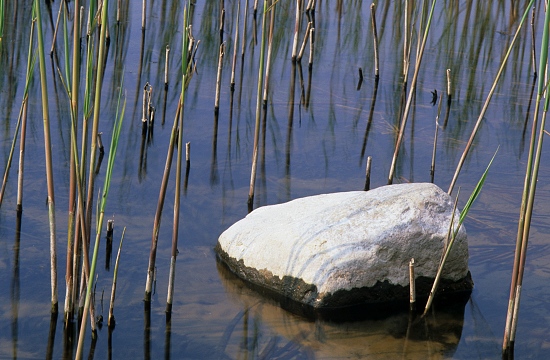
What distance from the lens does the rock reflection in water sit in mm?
3807

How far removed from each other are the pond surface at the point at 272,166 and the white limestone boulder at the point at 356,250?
156 mm

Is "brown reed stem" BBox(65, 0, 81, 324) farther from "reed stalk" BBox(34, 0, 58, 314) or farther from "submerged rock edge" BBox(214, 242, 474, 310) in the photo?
"submerged rock edge" BBox(214, 242, 474, 310)

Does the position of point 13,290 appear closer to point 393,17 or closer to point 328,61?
point 328,61

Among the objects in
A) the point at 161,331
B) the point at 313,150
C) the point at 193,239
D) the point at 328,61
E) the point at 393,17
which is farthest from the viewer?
the point at 393,17

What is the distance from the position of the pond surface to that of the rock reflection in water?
11 millimetres

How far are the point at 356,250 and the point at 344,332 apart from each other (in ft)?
1.55

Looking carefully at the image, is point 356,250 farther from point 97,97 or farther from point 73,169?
point 97,97

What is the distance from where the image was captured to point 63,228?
4.79 meters

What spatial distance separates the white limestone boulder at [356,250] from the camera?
4.16 m

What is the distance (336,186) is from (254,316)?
2078 mm

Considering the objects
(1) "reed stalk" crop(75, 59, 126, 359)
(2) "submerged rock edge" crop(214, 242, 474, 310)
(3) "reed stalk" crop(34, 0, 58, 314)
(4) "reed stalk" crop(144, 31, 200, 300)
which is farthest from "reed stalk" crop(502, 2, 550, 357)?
(3) "reed stalk" crop(34, 0, 58, 314)

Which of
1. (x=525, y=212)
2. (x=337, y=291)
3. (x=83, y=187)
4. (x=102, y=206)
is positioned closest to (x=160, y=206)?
(x=83, y=187)

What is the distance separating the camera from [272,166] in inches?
246

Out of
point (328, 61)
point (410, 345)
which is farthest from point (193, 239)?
point (328, 61)
